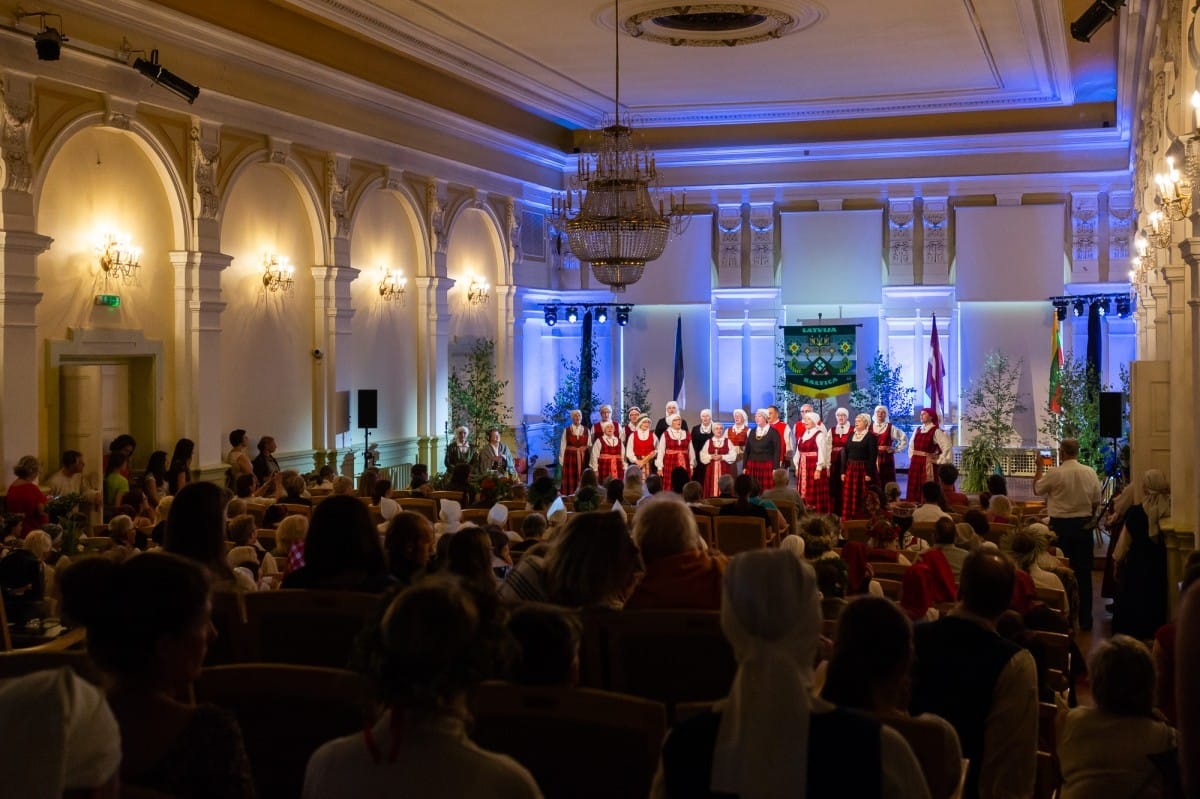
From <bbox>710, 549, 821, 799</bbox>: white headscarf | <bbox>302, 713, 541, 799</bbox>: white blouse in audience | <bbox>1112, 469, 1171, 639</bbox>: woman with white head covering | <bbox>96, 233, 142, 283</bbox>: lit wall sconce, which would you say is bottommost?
<bbox>1112, 469, 1171, 639</bbox>: woman with white head covering

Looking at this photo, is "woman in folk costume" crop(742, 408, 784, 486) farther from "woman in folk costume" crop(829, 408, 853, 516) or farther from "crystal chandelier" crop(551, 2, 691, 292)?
"crystal chandelier" crop(551, 2, 691, 292)

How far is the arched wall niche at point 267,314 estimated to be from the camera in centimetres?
1212

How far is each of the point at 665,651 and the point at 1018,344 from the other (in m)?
14.8

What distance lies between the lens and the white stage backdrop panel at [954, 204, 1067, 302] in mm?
17016

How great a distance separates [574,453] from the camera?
15.6 metres

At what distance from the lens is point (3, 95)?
29.5 feet

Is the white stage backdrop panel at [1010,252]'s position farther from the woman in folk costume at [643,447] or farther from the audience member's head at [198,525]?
the audience member's head at [198,525]

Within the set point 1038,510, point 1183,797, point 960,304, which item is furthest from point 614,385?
point 1183,797

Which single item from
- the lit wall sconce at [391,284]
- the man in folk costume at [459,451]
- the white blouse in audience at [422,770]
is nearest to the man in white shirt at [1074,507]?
the man in folk costume at [459,451]

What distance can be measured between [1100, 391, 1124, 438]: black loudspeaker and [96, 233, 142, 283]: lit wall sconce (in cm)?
920

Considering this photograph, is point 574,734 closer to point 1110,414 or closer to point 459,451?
point 1110,414

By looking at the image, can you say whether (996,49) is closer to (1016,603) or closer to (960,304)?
(960,304)

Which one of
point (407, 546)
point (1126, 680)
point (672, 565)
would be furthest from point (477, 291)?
point (1126, 680)

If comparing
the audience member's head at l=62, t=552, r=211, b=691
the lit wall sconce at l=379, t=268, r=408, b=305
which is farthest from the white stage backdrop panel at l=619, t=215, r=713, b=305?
the audience member's head at l=62, t=552, r=211, b=691
